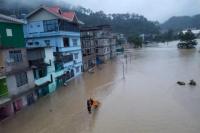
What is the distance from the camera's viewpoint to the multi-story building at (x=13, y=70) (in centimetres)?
1919

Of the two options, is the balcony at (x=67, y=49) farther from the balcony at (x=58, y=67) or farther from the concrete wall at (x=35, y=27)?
the concrete wall at (x=35, y=27)

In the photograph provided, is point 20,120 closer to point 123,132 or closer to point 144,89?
point 123,132

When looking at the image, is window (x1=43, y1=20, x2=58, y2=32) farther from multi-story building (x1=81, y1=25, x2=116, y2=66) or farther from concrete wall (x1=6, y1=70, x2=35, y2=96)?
multi-story building (x1=81, y1=25, x2=116, y2=66)

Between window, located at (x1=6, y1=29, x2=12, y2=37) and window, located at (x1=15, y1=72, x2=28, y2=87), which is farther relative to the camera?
window, located at (x1=15, y1=72, x2=28, y2=87)

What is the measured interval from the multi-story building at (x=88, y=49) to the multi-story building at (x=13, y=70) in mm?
21795

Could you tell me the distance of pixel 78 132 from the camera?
663 inches

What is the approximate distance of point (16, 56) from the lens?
21.1 meters

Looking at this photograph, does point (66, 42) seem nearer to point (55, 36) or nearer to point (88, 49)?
point (55, 36)

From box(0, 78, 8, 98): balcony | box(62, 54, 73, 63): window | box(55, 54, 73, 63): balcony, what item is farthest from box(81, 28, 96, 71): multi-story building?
box(0, 78, 8, 98): balcony

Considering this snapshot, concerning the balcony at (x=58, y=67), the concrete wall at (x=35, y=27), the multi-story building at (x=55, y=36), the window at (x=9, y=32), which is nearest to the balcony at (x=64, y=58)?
the multi-story building at (x=55, y=36)

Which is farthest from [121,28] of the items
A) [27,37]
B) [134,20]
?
[27,37]

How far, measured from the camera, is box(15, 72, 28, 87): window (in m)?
21.0

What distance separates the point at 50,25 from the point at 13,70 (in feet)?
46.3

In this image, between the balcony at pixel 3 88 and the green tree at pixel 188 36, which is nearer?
the balcony at pixel 3 88
